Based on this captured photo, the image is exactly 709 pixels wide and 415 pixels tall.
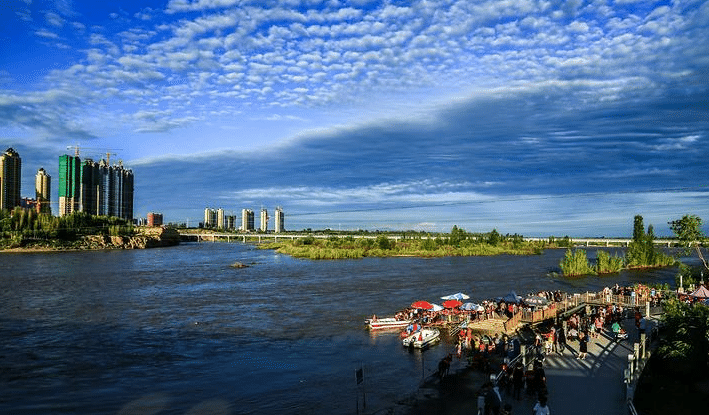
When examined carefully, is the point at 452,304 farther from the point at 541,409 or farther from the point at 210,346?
the point at 541,409

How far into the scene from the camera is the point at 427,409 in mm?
22219

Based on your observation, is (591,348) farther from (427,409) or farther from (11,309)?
(11,309)

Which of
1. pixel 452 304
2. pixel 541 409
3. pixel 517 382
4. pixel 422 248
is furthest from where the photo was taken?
pixel 422 248

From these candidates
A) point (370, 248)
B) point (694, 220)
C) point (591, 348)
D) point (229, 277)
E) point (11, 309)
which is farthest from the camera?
point (370, 248)

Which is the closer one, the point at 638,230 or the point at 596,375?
the point at 596,375

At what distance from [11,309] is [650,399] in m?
56.2

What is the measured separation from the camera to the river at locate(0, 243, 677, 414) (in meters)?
25.1

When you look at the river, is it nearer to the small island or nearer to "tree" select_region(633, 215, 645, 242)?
"tree" select_region(633, 215, 645, 242)

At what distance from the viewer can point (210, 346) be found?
36.1 m

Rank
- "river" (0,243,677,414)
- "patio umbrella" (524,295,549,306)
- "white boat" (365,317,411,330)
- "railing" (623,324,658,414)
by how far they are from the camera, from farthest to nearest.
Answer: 1. "patio umbrella" (524,295,549,306)
2. "white boat" (365,317,411,330)
3. "river" (0,243,677,414)
4. "railing" (623,324,658,414)

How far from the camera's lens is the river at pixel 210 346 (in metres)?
25.1

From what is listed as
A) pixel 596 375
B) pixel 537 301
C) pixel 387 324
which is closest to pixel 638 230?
pixel 537 301

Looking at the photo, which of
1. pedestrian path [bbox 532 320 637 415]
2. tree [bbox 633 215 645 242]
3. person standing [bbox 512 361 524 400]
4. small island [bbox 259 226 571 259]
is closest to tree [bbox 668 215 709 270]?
pedestrian path [bbox 532 320 637 415]

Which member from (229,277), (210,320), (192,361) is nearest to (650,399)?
(192,361)
